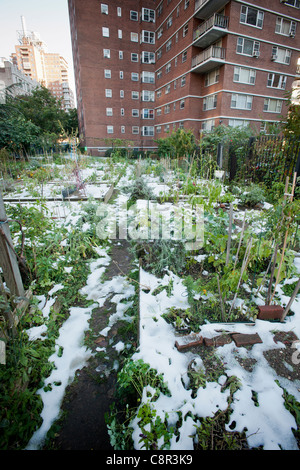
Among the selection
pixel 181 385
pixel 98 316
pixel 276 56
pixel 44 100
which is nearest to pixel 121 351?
pixel 98 316

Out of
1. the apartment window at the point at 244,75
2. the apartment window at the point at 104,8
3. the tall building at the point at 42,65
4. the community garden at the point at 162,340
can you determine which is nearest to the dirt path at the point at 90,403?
the community garden at the point at 162,340

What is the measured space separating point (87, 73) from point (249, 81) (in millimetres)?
18050

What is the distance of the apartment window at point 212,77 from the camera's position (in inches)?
723

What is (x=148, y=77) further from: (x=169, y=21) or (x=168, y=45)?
(x=169, y=21)

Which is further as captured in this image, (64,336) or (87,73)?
(87,73)

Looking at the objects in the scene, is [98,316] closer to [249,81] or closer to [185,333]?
[185,333]

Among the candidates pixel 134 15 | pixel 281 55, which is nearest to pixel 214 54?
pixel 281 55

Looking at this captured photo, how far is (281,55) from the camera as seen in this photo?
1919 cm

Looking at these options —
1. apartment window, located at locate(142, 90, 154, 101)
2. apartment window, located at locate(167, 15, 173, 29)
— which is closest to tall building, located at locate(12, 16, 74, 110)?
apartment window, located at locate(142, 90, 154, 101)

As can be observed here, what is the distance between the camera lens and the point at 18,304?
2029 mm

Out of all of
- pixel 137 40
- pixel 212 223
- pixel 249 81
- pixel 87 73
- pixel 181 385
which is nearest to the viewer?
pixel 181 385

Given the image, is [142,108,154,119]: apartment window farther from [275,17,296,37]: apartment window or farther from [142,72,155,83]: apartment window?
[275,17,296,37]: apartment window

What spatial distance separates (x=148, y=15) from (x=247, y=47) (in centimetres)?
1732

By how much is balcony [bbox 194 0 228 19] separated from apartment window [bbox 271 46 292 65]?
587 centimetres
